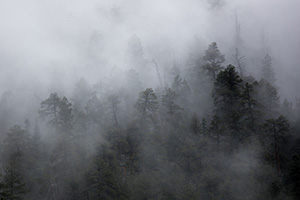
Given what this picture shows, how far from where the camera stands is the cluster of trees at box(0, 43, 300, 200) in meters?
28.3

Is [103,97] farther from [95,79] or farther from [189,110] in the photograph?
[189,110]

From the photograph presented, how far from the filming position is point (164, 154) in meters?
34.2

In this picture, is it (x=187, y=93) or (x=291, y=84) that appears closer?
(x=187, y=93)

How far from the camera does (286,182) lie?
28.5m

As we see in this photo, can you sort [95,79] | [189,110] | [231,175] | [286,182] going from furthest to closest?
[95,79] → [189,110] → [231,175] → [286,182]

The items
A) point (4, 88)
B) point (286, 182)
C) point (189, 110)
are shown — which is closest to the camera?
point (286, 182)

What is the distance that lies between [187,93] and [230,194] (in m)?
21.0

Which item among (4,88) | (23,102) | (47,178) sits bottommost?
(47,178)

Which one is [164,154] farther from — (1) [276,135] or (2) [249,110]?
(1) [276,135]

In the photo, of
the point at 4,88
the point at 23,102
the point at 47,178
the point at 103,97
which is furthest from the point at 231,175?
the point at 4,88

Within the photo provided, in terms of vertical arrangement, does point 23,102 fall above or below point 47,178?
above

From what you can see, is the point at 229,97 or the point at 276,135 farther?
the point at 229,97

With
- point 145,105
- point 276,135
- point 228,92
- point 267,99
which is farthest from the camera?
point 145,105

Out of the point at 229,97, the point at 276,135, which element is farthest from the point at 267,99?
the point at 276,135
